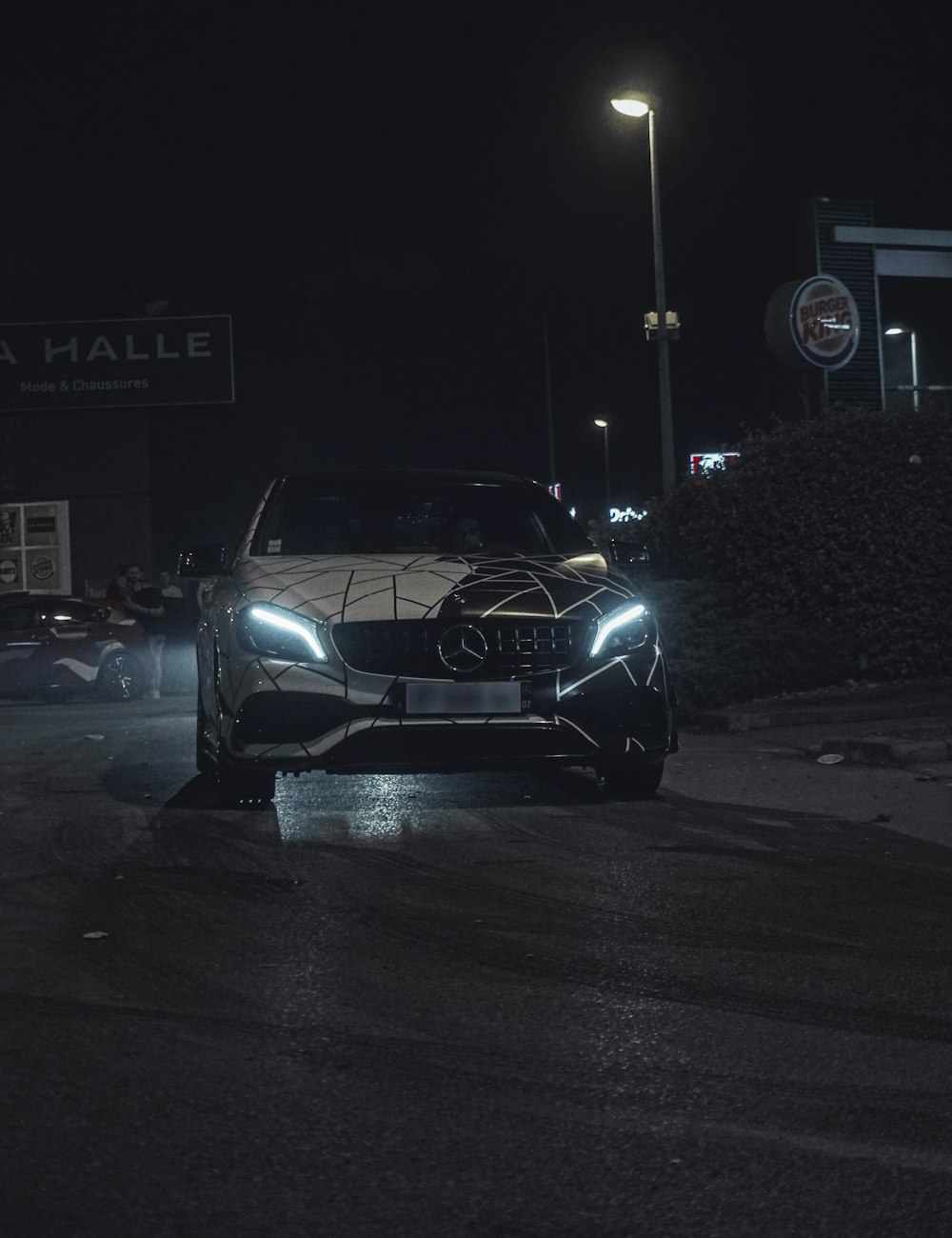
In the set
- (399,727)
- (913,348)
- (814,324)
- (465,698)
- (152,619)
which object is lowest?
(399,727)

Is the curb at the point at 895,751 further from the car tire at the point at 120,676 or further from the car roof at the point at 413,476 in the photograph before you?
the car tire at the point at 120,676

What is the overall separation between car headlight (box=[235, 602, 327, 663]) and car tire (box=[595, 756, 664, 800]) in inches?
62.2

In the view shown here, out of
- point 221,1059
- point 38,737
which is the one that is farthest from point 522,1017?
point 38,737

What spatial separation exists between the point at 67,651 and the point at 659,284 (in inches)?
390

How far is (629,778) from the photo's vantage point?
8.41m

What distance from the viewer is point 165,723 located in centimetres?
1416

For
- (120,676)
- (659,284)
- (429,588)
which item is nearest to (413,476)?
(429,588)

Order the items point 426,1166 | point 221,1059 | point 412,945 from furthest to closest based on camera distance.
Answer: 1. point 412,945
2. point 221,1059
3. point 426,1166

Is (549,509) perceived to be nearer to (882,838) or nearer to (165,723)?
(882,838)

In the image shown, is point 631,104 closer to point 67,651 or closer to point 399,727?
point 67,651

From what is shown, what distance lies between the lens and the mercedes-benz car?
24.5 ft

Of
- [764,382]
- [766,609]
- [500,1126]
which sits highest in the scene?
[764,382]

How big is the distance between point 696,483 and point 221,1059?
12.1 metres

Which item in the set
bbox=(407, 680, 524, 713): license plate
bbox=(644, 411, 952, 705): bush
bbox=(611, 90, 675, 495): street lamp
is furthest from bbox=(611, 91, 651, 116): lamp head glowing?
bbox=(407, 680, 524, 713): license plate
